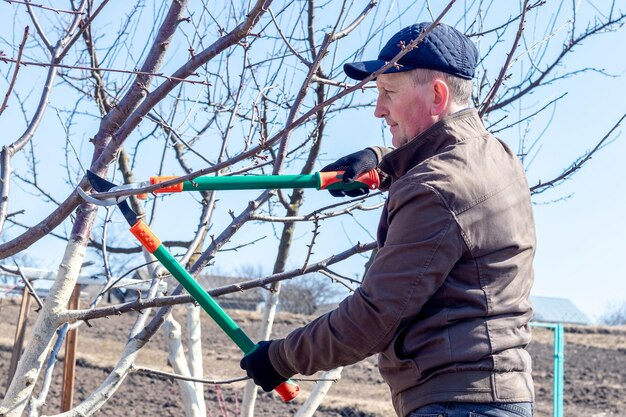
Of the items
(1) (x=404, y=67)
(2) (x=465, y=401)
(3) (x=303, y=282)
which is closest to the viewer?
(2) (x=465, y=401)

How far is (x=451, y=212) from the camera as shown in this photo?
2115 millimetres

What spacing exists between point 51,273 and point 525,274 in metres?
5.48

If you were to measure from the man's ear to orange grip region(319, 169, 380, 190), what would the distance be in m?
0.50

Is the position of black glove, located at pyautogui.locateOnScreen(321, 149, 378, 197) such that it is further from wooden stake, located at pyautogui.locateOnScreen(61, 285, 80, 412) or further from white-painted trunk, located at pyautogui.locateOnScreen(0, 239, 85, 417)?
wooden stake, located at pyautogui.locateOnScreen(61, 285, 80, 412)

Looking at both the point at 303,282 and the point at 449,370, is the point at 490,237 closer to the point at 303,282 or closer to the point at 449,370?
the point at 449,370

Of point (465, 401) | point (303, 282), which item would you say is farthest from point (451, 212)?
point (303, 282)

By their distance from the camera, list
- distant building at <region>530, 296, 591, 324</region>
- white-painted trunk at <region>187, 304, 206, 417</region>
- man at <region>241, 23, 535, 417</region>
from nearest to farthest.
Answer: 1. man at <region>241, 23, 535, 417</region>
2. white-painted trunk at <region>187, 304, 206, 417</region>
3. distant building at <region>530, 296, 591, 324</region>

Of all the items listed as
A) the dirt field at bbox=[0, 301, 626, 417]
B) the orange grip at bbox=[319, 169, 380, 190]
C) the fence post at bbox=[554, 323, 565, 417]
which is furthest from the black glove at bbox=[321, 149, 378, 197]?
the fence post at bbox=[554, 323, 565, 417]

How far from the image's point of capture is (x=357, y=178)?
283 centimetres

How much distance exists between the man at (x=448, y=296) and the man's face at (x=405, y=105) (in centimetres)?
7

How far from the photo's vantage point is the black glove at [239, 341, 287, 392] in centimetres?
238

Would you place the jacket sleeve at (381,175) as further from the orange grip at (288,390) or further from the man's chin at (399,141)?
the orange grip at (288,390)

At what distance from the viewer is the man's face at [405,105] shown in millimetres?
2402

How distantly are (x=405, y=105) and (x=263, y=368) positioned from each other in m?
0.81
